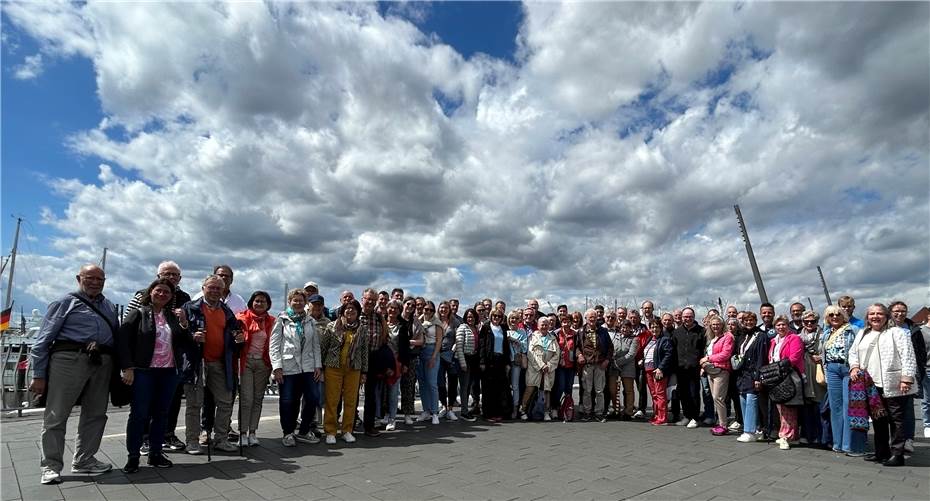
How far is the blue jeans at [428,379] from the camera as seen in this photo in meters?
8.37

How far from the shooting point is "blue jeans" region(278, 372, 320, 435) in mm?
6590

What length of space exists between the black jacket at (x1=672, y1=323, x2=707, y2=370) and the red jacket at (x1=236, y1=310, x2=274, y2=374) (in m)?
6.67

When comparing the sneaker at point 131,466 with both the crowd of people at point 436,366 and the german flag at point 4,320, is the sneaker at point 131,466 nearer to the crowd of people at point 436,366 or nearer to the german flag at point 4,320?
the crowd of people at point 436,366

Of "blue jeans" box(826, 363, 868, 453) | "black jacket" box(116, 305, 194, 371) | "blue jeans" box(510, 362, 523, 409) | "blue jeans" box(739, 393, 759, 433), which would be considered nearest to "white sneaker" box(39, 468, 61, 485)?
"black jacket" box(116, 305, 194, 371)

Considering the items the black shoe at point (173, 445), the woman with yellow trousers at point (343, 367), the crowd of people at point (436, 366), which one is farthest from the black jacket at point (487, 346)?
the black shoe at point (173, 445)

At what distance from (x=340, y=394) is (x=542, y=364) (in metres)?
3.72

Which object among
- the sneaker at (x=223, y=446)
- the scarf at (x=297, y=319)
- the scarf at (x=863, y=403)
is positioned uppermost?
the scarf at (x=297, y=319)

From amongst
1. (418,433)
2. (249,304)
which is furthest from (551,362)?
(249,304)

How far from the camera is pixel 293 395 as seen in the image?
21.8 feet

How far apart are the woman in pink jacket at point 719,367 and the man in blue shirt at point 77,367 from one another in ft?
27.0

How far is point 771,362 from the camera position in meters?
7.35

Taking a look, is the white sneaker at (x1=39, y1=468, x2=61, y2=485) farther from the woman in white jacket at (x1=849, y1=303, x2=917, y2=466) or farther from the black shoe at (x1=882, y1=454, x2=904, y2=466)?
the black shoe at (x1=882, y1=454, x2=904, y2=466)

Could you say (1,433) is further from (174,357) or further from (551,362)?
(551,362)

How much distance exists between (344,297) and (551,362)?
3927mm
